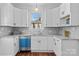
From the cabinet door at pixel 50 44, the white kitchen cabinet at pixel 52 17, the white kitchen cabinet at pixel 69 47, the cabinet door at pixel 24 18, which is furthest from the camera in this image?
the cabinet door at pixel 24 18

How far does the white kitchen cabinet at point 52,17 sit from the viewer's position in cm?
544

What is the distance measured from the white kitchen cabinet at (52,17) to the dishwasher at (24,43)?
1113 millimetres

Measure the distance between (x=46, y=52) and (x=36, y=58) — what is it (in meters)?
4.51

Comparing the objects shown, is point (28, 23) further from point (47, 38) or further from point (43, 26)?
point (47, 38)

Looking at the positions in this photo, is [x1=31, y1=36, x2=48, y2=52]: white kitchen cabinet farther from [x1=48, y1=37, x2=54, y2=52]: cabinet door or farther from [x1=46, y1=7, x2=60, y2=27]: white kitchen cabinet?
[x1=46, y1=7, x2=60, y2=27]: white kitchen cabinet

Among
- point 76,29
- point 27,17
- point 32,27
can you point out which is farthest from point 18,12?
point 76,29

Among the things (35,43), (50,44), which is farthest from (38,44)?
(50,44)

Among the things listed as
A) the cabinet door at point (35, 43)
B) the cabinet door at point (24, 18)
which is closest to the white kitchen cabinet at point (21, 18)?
the cabinet door at point (24, 18)

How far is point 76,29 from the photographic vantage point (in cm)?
380

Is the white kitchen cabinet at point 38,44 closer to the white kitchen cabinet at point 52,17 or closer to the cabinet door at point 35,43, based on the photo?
the cabinet door at point 35,43

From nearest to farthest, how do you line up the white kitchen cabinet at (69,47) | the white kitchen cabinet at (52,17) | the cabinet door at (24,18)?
the white kitchen cabinet at (69,47) < the white kitchen cabinet at (52,17) < the cabinet door at (24,18)

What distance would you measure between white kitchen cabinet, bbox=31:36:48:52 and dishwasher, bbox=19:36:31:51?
0.22m

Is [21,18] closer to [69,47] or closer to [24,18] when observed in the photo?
[24,18]

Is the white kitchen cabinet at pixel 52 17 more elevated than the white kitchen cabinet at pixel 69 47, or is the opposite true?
the white kitchen cabinet at pixel 52 17
